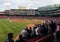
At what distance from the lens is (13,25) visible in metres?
6.01

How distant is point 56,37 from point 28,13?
1543 millimetres

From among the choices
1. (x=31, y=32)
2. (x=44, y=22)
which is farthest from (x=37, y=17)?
(x=31, y=32)

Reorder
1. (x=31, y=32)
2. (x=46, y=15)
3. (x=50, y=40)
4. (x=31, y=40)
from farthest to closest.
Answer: (x=46, y=15), (x=31, y=32), (x=31, y=40), (x=50, y=40)

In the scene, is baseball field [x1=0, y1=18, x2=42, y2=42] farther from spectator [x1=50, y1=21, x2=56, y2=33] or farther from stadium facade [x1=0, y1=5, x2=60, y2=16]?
spectator [x1=50, y1=21, x2=56, y2=33]

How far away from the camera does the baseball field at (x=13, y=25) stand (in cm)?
571

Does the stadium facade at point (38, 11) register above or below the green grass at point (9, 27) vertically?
above

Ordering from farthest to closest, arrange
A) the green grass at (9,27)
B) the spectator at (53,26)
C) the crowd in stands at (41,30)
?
the green grass at (9,27), the spectator at (53,26), the crowd in stands at (41,30)

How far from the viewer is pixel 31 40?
5.06m

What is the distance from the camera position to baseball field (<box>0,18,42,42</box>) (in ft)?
18.7

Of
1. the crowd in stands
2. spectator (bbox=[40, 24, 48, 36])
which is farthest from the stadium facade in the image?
spectator (bbox=[40, 24, 48, 36])

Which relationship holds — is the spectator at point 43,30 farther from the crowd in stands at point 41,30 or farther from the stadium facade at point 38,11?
the stadium facade at point 38,11

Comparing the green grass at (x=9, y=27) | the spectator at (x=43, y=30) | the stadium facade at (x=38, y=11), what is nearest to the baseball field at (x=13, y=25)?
the green grass at (x=9, y=27)

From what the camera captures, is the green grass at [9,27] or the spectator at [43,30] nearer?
the spectator at [43,30]

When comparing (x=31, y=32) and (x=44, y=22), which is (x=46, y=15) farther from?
(x=31, y=32)
